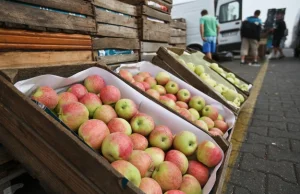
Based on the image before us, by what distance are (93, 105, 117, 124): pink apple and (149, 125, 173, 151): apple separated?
347 millimetres

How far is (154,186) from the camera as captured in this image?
4.06 ft

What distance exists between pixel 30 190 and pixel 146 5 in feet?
9.91

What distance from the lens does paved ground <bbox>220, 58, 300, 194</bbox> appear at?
6.38ft

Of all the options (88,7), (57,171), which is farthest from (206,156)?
(88,7)

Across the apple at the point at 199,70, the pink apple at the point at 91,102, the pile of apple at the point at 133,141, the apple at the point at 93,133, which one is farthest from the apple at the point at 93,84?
the apple at the point at 199,70

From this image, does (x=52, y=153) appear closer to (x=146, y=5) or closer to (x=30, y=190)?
(x=30, y=190)

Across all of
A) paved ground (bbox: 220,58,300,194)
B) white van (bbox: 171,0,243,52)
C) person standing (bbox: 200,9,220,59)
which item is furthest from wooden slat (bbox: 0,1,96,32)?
white van (bbox: 171,0,243,52)

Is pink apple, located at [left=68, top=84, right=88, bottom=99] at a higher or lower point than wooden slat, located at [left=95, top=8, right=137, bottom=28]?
lower

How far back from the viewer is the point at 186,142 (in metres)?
1.61

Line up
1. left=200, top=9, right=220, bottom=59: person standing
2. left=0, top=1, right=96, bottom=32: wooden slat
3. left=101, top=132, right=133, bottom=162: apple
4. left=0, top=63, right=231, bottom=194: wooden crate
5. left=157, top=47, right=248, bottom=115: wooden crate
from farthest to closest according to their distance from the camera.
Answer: left=200, top=9, right=220, bottom=59: person standing, left=157, top=47, right=248, bottom=115: wooden crate, left=0, top=1, right=96, bottom=32: wooden slat, left=101, top=132, right=133, bottom=162: apple, left=0, top=63, right=231, bottom=194: wooden crate

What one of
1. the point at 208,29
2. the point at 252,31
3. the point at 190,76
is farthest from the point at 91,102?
the point at 252,31

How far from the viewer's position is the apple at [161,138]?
5.32 ft

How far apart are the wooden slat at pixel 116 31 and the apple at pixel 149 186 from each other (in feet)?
6.54

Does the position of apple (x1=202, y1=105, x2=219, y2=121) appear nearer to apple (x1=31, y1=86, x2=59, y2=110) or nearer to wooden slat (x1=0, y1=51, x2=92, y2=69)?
wooden slat (x1=0, y1=51, x2=92, y2=69)
